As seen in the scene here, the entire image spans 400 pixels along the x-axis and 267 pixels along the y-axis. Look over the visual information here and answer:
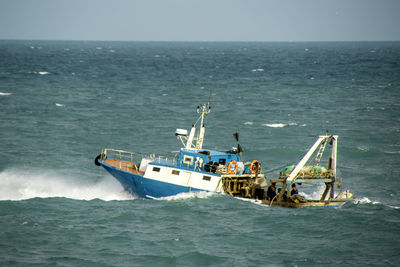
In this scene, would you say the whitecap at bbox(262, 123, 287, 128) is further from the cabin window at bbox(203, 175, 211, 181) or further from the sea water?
the cabin window at bbox(203, 175, 211, 181)

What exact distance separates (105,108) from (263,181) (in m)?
45.4

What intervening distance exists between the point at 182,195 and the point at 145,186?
2.84 meters

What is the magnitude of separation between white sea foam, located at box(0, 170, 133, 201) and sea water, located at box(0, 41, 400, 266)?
143mm

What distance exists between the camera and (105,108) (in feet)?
255

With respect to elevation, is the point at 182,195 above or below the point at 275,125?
below

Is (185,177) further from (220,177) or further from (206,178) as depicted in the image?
(220,177)

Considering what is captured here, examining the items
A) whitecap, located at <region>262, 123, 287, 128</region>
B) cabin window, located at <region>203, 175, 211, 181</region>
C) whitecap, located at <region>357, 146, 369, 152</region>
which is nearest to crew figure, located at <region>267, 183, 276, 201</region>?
cabin window, located at <region>203, 175, 211, 181</region>

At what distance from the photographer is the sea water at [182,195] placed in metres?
29.7

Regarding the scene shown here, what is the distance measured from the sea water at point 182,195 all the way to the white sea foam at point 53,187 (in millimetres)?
143

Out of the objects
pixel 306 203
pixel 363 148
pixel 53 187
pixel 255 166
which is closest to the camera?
pixel 306 203

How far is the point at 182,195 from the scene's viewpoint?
36.4 m

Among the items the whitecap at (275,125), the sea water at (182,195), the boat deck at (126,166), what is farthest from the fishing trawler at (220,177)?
the whitecap at (275,125)

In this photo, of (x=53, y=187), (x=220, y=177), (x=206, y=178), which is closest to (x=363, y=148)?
(x=220, y=177)

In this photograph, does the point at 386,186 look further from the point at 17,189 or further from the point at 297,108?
the point at 297,108
